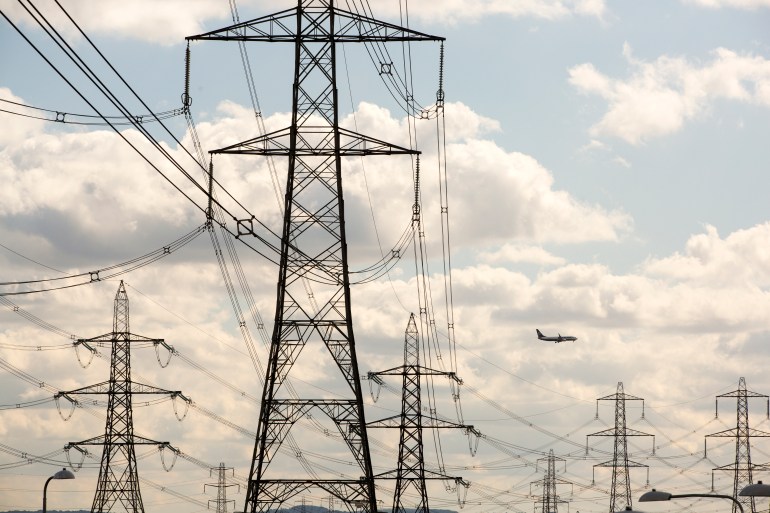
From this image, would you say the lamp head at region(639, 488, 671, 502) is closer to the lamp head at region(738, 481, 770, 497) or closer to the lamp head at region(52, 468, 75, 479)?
the lamp head at region(738, 481, 770, 497)

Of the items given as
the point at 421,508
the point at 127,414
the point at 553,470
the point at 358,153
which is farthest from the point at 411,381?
the point at 553,470

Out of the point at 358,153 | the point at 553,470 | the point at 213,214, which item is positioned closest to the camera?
the point at 213,214

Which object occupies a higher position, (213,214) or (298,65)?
(298,65)

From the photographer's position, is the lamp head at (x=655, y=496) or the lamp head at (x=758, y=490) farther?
the lamp head at (x=655, y=496)

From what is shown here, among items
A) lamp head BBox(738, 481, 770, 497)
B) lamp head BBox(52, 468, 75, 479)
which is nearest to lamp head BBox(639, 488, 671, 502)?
lamp head BBox(738, 481, 770, 497)

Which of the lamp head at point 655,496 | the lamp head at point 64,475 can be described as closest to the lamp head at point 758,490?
the lamp head at point 655,496

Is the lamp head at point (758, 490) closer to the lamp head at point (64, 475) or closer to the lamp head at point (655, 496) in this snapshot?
the lamp head at point (655, 496)

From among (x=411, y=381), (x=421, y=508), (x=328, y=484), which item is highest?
(x=411, y=381)

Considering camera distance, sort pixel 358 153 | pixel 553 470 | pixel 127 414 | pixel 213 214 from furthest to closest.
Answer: pixel 553 470 < pixel 127 414 < pixel 358 153 < pixel 213 214

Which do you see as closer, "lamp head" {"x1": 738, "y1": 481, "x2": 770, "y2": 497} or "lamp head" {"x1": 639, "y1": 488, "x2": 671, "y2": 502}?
"lamp head" {"x1": 738, "y1": 481, "x2": 770, "y2": 497}

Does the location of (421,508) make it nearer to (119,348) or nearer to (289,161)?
(119,348)

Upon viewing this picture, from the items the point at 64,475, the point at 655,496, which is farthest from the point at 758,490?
the point at 64,475
